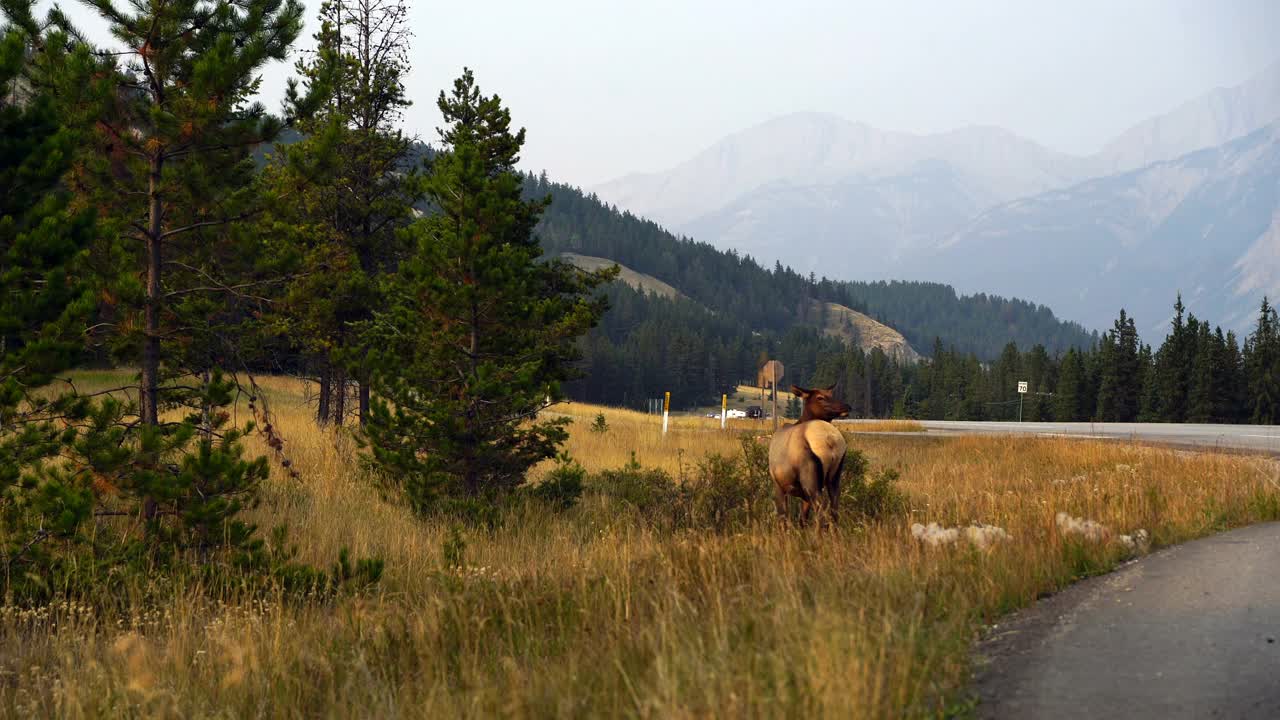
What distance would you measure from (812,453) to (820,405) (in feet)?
1.32

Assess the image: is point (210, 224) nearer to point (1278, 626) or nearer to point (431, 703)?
point (431, 703)

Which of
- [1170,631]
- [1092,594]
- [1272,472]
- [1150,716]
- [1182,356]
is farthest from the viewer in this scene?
[1182,356]

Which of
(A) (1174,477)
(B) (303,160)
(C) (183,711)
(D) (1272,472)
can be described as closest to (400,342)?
(B) (303,160)

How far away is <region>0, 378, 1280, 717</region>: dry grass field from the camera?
3.56 metres

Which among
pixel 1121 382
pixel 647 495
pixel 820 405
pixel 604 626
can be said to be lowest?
pixel 604 626

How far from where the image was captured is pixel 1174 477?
10742 millimetres

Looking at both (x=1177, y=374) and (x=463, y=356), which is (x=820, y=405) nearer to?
(x=463, y=356)

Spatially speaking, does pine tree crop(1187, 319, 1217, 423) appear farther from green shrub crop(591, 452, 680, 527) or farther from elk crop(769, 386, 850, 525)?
elk crop(769, 386, 850, 525)

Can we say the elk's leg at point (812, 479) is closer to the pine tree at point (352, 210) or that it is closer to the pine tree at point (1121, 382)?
the pine tree at point (352, 210)

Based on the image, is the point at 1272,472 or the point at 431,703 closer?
the point at 431,703

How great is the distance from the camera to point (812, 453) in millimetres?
7125

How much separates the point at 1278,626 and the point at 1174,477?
7293 millimetres

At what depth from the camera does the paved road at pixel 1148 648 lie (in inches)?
133

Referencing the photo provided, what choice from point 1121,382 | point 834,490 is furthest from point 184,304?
point 1121,382
